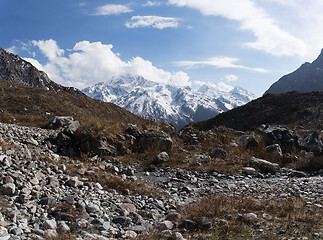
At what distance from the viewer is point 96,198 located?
6828 millimetres

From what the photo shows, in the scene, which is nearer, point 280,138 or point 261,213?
point 261,213

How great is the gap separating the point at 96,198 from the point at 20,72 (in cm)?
10683

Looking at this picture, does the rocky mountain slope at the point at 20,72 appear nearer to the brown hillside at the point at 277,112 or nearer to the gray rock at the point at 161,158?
the brown hillside at the point at 277,112

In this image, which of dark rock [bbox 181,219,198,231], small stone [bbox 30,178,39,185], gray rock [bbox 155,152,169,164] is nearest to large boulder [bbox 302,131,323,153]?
gray rock [bbox 155,152,169,164]

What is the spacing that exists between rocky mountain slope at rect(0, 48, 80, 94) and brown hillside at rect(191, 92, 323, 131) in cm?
6380

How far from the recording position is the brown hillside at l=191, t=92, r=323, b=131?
46.8 metres

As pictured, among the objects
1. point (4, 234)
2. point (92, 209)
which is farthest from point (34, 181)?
point (4, 234)

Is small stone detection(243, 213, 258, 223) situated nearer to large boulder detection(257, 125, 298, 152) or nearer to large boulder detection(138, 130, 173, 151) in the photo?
large boulder detection(138, 130, 173, 151)

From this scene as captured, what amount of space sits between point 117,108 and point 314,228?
2491 inches

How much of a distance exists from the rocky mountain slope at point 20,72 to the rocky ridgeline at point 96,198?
94270mm

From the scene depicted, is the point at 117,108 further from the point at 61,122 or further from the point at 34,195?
the point at 34,195

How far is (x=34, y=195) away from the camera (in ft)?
20.1

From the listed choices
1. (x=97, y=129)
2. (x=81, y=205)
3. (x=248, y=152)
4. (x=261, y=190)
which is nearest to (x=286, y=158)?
(x=248, y=152)

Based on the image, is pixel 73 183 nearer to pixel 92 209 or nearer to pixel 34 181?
pixel 34 181
